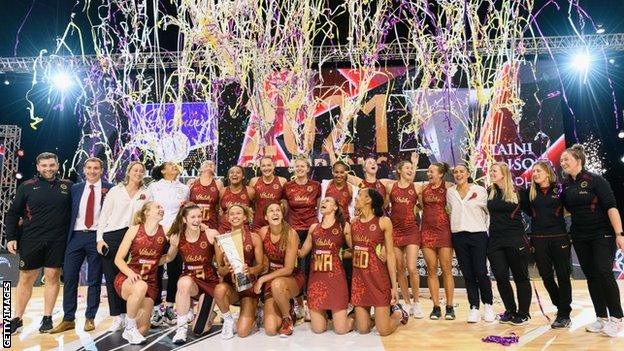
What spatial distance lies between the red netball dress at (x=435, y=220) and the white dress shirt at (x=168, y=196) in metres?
2.36

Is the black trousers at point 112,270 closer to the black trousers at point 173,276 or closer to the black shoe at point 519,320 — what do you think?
the black trousers at point 173,276

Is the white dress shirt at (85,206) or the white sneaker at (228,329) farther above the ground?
the white dress shirt at (85,206)

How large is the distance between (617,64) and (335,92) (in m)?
6.38

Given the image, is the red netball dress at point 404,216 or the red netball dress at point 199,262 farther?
the red netball dress at point 404,216

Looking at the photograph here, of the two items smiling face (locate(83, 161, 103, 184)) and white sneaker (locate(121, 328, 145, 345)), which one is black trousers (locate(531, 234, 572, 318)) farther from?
smiling face (locate(83, 161, 103, 184))

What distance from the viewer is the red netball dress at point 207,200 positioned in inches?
168

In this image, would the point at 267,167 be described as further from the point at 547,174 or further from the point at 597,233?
the point at 597,233

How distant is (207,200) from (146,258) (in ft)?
3.19

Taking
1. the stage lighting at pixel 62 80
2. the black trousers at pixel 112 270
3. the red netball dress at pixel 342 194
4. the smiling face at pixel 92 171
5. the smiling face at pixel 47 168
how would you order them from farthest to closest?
the stage lighting at pixel 62 80 → the red netball dress at pixel 342 194 → the smiling face at pixel 92 171 → the smiling face at pixel 47 168 → the black trousers at pixel 112 270

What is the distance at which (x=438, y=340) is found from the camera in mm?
3301

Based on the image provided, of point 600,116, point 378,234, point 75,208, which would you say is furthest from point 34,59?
point 600,116

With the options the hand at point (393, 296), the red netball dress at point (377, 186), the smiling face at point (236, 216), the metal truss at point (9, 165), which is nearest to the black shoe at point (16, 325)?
the smiling face at point (236, 216)

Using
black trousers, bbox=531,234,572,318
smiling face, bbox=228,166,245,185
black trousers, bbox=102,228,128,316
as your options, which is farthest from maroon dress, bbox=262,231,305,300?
black trousers, bbox=531,234,572,318

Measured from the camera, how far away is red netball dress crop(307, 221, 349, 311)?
342cm
